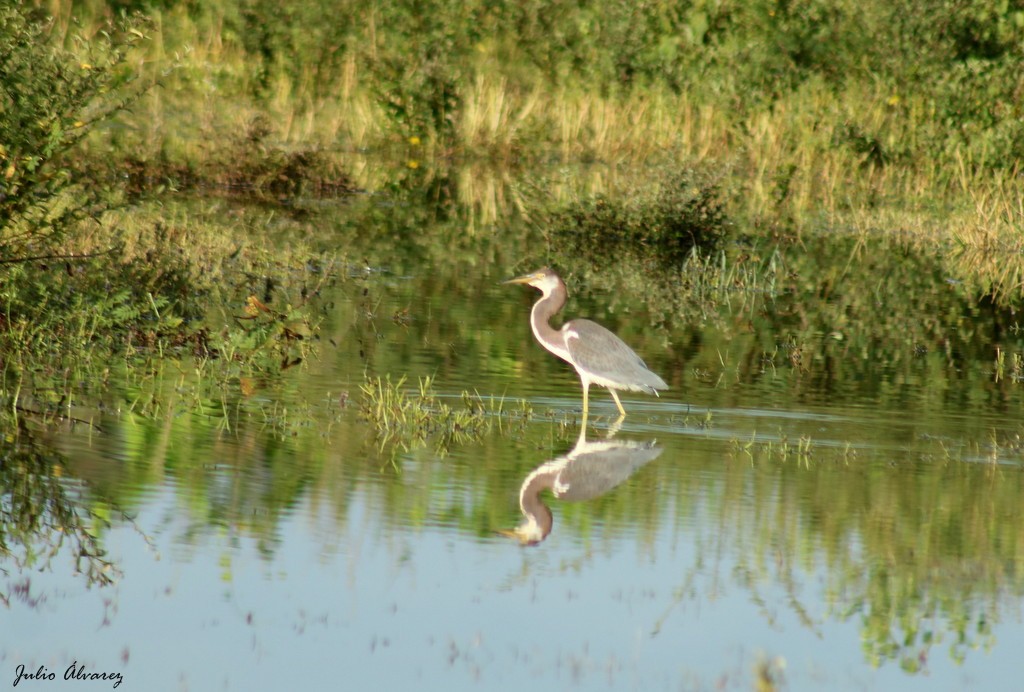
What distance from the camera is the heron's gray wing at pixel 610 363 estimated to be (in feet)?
31.3

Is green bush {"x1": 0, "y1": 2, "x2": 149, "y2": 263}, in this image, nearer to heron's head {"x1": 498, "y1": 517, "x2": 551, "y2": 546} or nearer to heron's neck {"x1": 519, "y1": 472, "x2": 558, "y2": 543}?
heron's neck {"x1": 519, "y1": 472, "x2": 558, "y2": 543}

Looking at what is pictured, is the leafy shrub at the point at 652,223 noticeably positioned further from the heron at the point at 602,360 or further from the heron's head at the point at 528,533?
the heron's head at the point at 528,533

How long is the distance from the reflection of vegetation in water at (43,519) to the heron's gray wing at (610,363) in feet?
9.64

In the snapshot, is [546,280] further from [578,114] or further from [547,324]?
[578,114]

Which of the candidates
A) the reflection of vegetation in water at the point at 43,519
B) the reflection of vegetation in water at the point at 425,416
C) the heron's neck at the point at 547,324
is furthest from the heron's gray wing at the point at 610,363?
the reflection of vegetation in water at the point at 43,519

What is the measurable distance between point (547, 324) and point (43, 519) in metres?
4.10

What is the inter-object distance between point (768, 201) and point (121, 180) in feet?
24.7

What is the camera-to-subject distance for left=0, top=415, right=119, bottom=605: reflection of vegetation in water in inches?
243

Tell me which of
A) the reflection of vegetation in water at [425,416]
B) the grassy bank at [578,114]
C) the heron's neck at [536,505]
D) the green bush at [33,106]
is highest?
the grassy bank at [578,114]

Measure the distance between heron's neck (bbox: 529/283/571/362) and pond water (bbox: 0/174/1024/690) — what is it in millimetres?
314

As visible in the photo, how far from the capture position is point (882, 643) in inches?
227

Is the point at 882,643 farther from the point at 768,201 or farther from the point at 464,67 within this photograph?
the point at 464,67

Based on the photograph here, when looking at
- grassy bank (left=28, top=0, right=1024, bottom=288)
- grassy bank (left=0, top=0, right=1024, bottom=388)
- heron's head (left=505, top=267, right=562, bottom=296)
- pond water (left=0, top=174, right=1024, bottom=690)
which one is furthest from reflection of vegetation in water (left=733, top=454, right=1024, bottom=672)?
grassy bank (left=28, top=0, right=1024, bottom=288)

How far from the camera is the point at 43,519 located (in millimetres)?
6773
